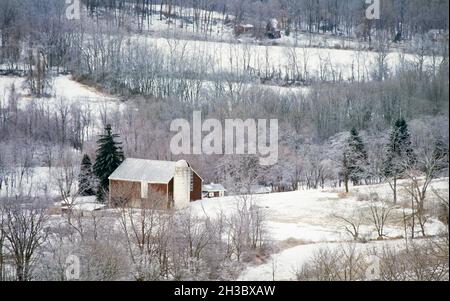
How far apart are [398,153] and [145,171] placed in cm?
702

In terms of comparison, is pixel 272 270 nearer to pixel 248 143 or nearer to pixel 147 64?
pixel 248 143

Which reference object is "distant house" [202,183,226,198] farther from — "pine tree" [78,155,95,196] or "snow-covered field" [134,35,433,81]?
"snow-covered field" [134,35,433,81]

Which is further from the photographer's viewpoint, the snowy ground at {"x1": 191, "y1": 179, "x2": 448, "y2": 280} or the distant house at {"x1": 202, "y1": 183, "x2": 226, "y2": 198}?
the distant house at {"x1": 202, "y1": 183, "x2": 226, "y2": 198}

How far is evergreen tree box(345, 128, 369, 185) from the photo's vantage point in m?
17.6

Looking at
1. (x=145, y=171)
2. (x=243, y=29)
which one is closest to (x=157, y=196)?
(x=145, y=171)

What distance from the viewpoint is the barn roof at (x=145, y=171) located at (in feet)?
48.3

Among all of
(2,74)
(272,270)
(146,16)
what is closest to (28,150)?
(2,74)

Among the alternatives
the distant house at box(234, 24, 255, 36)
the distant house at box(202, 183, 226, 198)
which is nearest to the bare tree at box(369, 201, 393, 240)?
the distant house at box(202, 183, 226, 198)

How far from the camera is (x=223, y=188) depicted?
54.1 feet

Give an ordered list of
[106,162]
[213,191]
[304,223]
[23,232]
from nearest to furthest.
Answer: [23,232], [304,223], [106,162], [213,191]

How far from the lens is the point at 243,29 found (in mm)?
29594

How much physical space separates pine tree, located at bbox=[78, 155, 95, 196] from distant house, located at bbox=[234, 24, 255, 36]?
15.0 meters

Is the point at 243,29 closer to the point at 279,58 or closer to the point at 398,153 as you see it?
the point at 279,58
